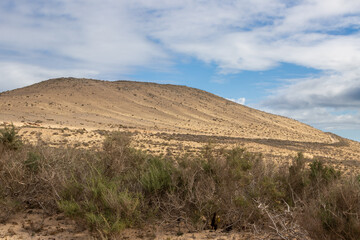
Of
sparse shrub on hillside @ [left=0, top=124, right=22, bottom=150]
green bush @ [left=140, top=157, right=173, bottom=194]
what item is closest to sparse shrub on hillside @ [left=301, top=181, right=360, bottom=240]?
green bush @ [left=140, top=157, right=173, bottom=194]

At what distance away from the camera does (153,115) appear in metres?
68.9

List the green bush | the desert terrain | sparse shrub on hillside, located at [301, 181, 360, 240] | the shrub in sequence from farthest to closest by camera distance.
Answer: the desert terrain < the shrub < the green bush < sparse shrub on hillside, located at [301, 181, 360, 240]

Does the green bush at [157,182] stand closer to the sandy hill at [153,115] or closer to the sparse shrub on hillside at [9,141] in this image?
the sparse shrub on hillside at [9,141]

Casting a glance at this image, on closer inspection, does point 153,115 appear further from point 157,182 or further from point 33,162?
point 157,182

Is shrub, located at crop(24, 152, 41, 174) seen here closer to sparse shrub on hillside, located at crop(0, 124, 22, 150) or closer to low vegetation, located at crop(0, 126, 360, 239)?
low vegetation, located at crop(0, 126, 360, 239)

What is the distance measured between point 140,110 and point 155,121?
27.3 ft

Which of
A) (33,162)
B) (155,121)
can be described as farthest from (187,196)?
(155,121)

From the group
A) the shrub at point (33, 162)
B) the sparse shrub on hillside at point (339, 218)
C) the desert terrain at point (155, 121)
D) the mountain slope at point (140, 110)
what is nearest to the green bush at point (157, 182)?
the shrub at point (33, 162)

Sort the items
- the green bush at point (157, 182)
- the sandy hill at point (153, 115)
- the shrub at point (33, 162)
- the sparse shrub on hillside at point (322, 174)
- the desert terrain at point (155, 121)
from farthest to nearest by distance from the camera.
Answer: the sandy hill at point (153, 115)
the desert terrain at point (155, 121)
the sparse shrub on hillside at point (322, 174)
the shrub at point (33, 162)
the green bush at point (157, 182)

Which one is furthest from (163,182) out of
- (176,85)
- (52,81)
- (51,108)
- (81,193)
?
(176,85)

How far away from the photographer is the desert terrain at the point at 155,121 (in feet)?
103

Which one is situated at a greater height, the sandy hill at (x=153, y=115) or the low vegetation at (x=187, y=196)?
the sandy hill at (x=153, y=115)

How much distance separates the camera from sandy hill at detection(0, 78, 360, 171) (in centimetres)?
4469

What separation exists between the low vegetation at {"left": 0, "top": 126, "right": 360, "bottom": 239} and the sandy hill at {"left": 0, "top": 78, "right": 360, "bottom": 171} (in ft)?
68.2
